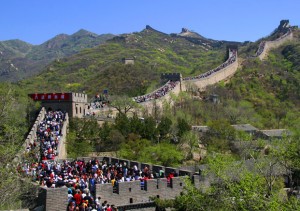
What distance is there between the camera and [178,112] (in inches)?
3044

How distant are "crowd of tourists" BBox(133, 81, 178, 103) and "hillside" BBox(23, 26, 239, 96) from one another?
18.2 feet

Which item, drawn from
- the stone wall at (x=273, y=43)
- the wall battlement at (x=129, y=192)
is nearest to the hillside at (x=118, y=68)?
the stone wall at (x=273, y=43)

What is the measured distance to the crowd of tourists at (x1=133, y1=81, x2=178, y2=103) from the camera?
77625 millimetres

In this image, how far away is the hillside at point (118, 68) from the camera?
106 m

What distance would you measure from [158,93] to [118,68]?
33.2 m

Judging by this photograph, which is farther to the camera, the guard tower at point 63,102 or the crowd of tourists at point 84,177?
the guard tower at point 63,102

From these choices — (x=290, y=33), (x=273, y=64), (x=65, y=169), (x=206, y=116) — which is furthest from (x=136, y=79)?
(x=65, y=169)

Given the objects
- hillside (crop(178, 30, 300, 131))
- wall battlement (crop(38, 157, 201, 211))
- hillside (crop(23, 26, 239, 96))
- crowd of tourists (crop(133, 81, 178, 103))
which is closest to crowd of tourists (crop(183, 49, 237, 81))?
hillside (crop(178, 30, 300, 131))

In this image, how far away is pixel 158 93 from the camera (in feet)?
273

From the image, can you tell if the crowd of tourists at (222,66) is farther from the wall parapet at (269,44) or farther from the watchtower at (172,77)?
the wall parapet at (269,44)

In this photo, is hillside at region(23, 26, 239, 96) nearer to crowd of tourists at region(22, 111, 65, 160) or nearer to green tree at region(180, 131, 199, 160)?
green tree at region(180, 131, 199, 160)

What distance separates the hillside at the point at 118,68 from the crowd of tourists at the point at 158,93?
5.54 metres

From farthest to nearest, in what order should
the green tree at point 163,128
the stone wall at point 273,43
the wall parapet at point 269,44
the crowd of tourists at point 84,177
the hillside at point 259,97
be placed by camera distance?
the stone wall at point 273,43 < the wall parapet at point 269,44 < the hillside at point 259,97 < the green tree at point 163,128 < the crowd of tourists at point 84,177

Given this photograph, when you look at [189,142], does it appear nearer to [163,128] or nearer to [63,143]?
[163,128]
